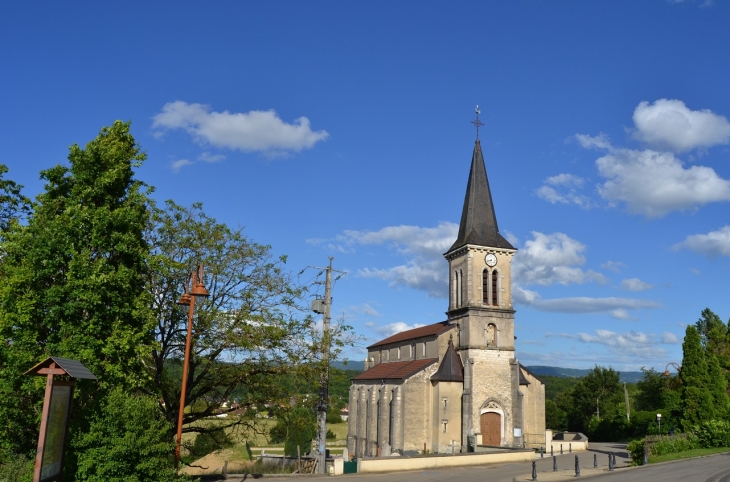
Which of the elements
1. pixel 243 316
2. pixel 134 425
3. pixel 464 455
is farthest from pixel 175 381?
pixel 464 455

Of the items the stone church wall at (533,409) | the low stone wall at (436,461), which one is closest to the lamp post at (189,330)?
the low stone wall at (436,461)

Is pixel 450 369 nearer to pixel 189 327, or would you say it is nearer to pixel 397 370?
pixel 397 370

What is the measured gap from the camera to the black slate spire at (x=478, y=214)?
4375 cm

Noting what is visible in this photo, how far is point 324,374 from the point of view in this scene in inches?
874

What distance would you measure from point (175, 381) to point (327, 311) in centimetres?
691

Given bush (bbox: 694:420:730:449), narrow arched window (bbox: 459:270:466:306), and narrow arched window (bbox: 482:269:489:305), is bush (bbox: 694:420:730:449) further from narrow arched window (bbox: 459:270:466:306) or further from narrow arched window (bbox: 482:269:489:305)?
narrow arched window (bbox: 459:270:466:306)

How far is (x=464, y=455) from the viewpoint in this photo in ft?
101

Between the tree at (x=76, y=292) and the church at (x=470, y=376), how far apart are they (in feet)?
91.0

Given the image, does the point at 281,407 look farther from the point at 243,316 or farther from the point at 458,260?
the point at 458,260

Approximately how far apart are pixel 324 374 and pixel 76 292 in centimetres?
1024

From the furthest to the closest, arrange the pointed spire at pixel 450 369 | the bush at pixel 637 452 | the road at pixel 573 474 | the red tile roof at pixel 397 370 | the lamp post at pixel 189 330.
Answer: the red tile roof at pixel 397 370, the pointed spire at pixel 450 369, the bush at pixel 637 452, the road at pixel 573 474, the lamp post at pixel 189 330

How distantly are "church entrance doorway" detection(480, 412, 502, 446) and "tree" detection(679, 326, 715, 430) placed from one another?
12.1m

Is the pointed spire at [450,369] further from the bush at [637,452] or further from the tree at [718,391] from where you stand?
the tree at [718,391]

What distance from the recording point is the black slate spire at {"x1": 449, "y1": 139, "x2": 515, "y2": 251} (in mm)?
43750
